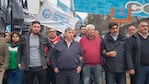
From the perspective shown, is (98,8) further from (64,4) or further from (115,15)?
(64,4)

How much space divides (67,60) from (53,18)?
5.74 feet

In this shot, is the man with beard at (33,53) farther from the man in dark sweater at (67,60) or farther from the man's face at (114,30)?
the man's face at (114,30)

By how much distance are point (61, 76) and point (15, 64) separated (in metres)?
1.26

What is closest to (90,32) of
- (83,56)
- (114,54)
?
(83,56)

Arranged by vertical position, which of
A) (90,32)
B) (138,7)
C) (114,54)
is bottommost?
(114,54)

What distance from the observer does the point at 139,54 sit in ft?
27.3

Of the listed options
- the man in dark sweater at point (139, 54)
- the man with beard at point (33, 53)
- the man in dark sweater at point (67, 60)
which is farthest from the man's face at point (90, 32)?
the man with beard at point (33, 53)

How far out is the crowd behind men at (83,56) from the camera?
27.7 ft

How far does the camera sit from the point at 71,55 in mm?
8453

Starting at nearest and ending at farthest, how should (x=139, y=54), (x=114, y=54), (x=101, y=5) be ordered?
(x=139, y=54) < (x=114, y=54) < (x=101, y=5)

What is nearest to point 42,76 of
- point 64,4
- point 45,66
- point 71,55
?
point 45,66

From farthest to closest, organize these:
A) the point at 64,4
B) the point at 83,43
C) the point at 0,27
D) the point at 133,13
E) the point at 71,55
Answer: the point at 133,13, the point at 64,4, the point at 0,27, the point at 83,43, the point at 71,55

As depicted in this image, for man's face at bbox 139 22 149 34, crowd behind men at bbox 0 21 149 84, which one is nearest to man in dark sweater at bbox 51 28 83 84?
crowd behind men at bbox 0 21 149 84

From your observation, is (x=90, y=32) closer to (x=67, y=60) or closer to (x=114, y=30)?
(x=114, y=30)
